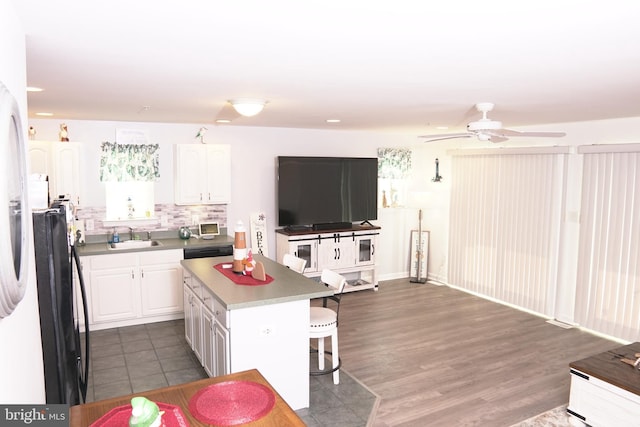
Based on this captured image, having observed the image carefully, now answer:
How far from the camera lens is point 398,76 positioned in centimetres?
267

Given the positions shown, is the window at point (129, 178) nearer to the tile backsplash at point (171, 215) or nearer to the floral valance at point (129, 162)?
the floral valance at point (129, 162)

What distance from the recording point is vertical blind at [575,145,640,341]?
4.77 metres

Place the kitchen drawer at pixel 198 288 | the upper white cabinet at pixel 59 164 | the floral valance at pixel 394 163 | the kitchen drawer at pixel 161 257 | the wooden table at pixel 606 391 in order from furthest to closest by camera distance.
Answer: the floral valance at pixel 394 163 < the kitchen drawer at pixel 161 257 < the upper white cabinet at pixel 59 164 < the kitchen drawer at pixel 198 288 < the wooden table at pixel 606 391

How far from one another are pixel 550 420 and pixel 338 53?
301cm

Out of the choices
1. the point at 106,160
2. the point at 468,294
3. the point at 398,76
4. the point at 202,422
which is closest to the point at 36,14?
the point at 202,422

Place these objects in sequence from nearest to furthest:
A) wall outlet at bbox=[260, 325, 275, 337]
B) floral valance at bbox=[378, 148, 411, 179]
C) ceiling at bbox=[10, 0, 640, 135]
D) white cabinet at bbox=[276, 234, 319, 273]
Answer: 1. ceiling at bbox=[10, 0, 640, 135]
2. wall outlet at bbox=[260, 325, 275, 337]
3. white cabinet at bbox=[276, 234, 319, 273]
4. floral valance at bbox=[378, 148, 411, 179]

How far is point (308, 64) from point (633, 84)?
6.59 ft

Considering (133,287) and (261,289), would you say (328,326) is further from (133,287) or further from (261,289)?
(133,287)

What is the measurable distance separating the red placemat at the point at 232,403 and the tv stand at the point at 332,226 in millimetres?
4549

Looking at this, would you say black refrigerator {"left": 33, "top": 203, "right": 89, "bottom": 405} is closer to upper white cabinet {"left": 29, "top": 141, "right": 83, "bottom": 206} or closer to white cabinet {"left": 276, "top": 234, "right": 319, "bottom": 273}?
upper white cabinet {"left": 29, "top": 141, "right": 83, "bottom": 206}

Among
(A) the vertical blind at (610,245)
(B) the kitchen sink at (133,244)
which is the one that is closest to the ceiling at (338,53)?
(A) the vertical blind at (610,245)

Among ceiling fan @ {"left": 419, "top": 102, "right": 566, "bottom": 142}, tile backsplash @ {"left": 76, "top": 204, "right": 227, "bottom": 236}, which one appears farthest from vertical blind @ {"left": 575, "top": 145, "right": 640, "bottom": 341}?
tile backsplash @ {"left": 76, "top": 204, "right": 227, "bottom": 236}

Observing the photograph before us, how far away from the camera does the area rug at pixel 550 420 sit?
3354 millimetres

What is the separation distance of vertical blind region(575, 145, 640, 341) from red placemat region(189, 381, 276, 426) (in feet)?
14.4
